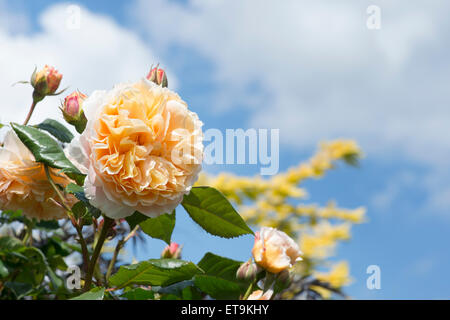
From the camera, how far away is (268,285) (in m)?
0.73

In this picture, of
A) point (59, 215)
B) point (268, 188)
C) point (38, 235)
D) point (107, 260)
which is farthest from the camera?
point (268, 188)

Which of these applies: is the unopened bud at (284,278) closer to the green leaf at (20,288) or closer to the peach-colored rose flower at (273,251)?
the peach-colored rose flower at (273,251)

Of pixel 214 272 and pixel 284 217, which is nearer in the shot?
pixel 214 272

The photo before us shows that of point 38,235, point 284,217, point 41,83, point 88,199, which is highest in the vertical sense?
point 284,217

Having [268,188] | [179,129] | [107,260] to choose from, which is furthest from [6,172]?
[268,188]

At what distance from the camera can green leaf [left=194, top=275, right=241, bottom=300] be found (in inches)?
31.4

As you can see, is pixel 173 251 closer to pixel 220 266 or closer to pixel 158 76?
pixel 220 266

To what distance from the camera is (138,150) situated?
2.05ft

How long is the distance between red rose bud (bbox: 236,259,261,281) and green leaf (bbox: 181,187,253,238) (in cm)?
5

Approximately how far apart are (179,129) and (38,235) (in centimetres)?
106

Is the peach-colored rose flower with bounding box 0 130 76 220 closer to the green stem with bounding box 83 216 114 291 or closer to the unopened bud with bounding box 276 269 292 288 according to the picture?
the green stem with bounding box 83 216 114 291

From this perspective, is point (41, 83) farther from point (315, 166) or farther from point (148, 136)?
point (315, 166)

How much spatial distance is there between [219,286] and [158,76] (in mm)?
352

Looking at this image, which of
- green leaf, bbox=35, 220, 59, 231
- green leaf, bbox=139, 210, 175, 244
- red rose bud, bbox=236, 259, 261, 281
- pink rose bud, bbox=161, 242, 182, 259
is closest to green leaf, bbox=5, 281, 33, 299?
green leaf, bbox=35, 220, 59, 231
